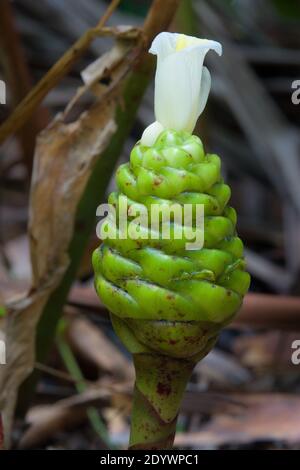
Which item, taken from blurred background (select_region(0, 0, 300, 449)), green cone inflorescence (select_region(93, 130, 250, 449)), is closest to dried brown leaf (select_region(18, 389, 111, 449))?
blurred background (select_region(0, 0, 300, 449))

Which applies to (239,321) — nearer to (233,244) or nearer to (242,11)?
(233,244)

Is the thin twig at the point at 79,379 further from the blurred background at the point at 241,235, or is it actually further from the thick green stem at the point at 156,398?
the thick green stem at the point at 156,398

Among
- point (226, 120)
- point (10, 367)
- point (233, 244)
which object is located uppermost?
point (226, 120)

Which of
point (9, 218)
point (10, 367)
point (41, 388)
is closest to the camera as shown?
point (10, 367)

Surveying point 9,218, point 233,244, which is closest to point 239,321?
point 233,244

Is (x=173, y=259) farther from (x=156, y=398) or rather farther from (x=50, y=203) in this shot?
(x=50, y=203)

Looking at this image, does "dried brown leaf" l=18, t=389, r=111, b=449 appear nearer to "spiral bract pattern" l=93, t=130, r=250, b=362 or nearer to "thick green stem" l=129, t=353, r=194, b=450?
"thick green stem" l=129, t=353, r=194, b=450
